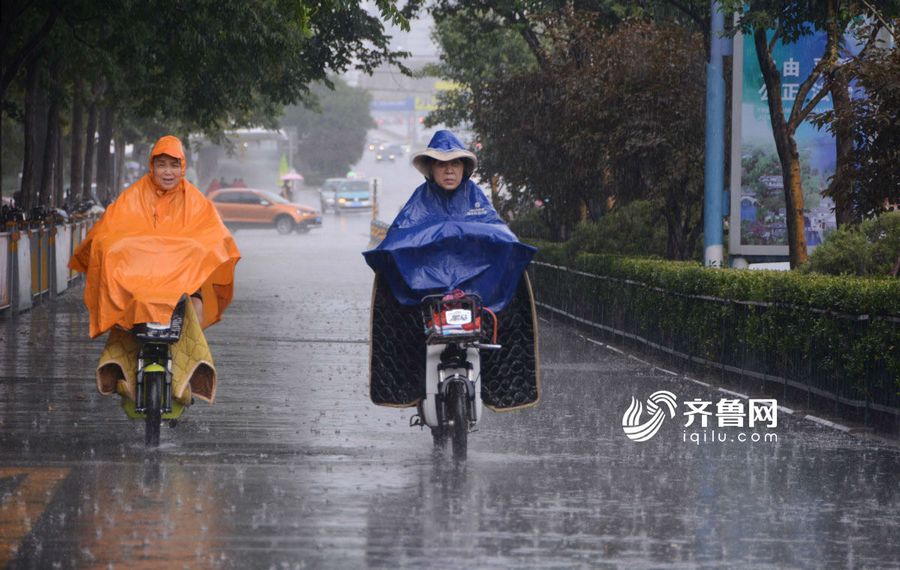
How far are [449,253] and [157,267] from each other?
1881 mm

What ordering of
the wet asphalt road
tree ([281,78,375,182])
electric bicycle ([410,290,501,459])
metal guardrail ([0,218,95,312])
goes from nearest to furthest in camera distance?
the wet asphalt road
electric bicycle ([410,290,501,459])
metal guardrail ([0,218,95,312])
tree ([281,78,375,182])

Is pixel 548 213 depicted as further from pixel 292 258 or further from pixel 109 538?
pixel 109 538

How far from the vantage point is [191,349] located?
36.8ft

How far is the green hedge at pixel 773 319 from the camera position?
12.8 m

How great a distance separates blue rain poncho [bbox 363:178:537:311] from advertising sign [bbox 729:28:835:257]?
33.0 feet

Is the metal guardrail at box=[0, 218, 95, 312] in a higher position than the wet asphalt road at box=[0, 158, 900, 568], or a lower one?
higher

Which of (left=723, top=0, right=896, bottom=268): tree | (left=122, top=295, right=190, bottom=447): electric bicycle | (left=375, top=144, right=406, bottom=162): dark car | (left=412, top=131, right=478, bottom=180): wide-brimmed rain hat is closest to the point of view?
(left=412, top=131, right=478, bottom=180): wide-brimmed rain hat

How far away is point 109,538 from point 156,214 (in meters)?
3.97

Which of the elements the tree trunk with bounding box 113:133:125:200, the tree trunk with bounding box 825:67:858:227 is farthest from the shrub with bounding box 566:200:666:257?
the tree trunk with bounding box 113:133:125:200

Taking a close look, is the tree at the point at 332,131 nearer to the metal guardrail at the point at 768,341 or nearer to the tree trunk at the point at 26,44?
the tree trunk at the point at 26,44

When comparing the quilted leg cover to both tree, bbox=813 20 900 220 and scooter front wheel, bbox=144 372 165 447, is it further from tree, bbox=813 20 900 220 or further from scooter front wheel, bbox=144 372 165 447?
tree, bbox=813 20 900 220

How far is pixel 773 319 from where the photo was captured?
15000 mm

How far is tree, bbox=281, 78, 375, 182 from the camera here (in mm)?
131000

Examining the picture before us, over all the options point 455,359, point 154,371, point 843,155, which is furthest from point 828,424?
point 154,371
